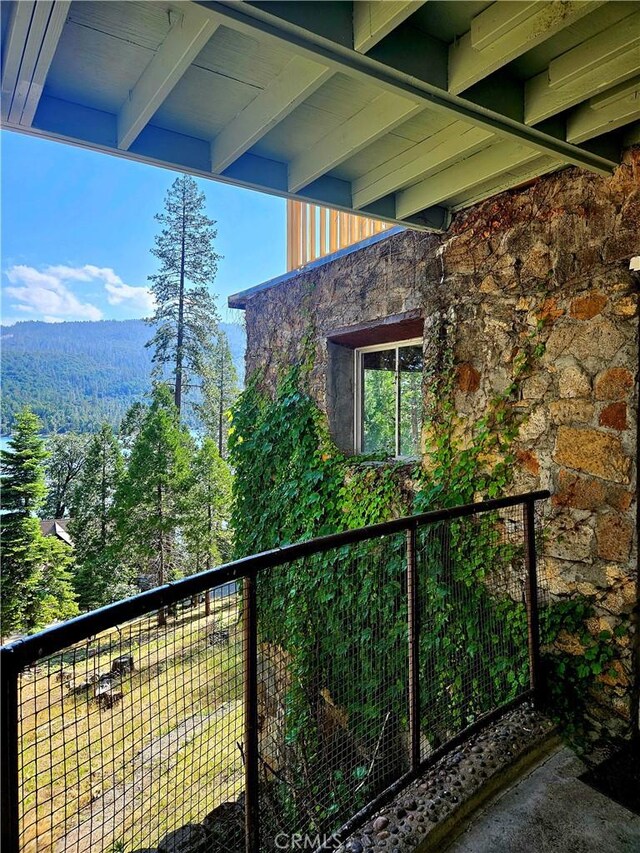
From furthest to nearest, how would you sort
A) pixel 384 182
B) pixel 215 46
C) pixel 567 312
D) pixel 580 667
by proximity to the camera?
pixel 384 182 → pixel 567 312 → pixel 580 667 → pixel 215 46

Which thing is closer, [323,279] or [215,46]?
[215,46]

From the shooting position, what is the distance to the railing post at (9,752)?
0.76 metres

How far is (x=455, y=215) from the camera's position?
267 cm

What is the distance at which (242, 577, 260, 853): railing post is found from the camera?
3.86ft

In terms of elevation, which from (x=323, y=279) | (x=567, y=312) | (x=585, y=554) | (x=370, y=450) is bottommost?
(x=585, y=554)

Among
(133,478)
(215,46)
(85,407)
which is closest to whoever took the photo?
(215,46)

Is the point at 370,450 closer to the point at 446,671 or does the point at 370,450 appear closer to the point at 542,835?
the point at 446,671

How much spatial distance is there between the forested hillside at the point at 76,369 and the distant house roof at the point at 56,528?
9.43 feet

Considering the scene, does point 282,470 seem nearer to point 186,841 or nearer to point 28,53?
point 186,841

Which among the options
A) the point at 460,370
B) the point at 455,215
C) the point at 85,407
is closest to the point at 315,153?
the point at 455,215

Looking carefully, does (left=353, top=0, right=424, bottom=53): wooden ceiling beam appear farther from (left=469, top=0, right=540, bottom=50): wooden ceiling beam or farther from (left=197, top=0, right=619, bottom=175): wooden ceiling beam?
(left=469, top=0, right=540, bottom=50): wooden ceiling beam

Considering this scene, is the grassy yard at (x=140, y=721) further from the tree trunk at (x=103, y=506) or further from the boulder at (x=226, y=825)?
the tree trunk at (x=103, y=506)

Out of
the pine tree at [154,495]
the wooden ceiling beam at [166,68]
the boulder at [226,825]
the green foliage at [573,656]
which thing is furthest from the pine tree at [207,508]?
the wooden ceiling beam at [166,68]

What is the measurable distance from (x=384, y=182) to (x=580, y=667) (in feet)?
7.87
